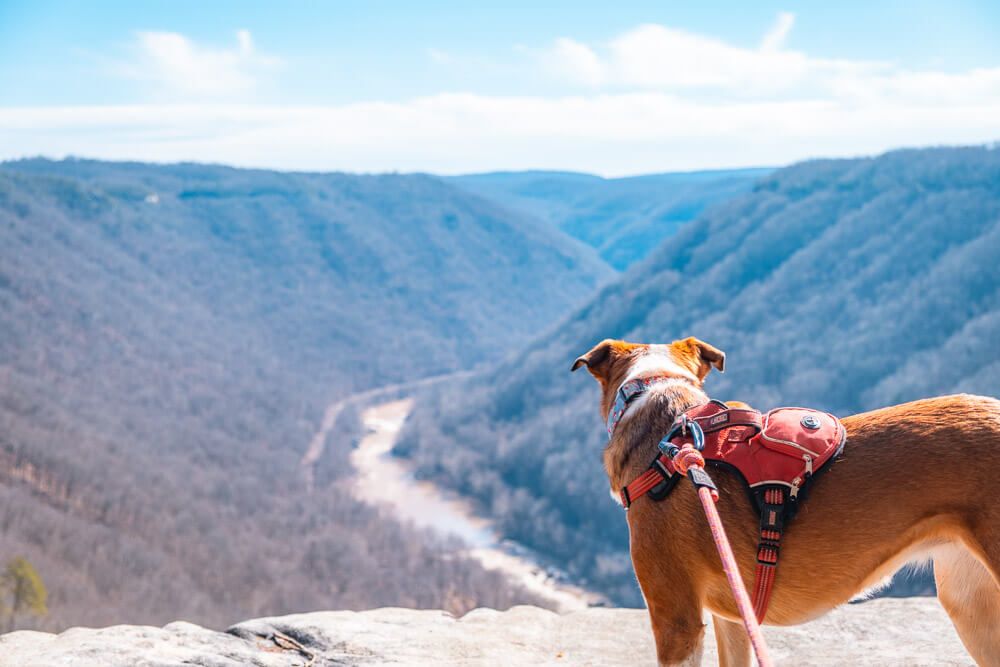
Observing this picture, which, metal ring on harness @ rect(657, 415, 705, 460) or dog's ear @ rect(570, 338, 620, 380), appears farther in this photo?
dog's ear @ rect(570, 338, 620, 380)

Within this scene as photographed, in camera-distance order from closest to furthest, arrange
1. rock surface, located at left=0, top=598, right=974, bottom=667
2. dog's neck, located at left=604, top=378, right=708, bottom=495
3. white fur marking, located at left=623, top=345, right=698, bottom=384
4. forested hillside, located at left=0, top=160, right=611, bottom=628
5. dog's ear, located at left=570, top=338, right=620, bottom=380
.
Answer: dog's neck, located at left=604, top=378, right=708, bottom=495, white fur marking, located at left=623, top=345, right=698, bottom=384, dog's ear, located at left=570, top=338, right=620, bottom=380, rock surface, located at left=0, top=598, right=974, bottom=667, forested hillside, located at left=0, top=160, right=611, bottom=628

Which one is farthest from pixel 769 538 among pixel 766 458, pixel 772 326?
pixel 772 326

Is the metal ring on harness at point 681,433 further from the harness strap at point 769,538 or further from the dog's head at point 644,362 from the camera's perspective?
the dog's head at point 644,362

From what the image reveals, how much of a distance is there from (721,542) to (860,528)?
115 cm

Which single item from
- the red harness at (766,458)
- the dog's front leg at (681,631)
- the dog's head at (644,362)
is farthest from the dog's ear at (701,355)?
the dog's front leg at (681,631)

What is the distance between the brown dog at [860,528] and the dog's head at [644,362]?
19.6 inches

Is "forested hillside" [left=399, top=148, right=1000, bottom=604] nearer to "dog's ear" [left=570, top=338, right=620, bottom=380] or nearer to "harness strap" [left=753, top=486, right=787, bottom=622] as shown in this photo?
"dog's ear" [left=570, top=338, right=620, bottom=380]

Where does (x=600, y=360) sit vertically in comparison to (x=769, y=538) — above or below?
above

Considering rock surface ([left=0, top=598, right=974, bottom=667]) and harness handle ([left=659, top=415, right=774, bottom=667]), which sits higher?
harness handle ([left=659, top=415, right=774, bottom=667])

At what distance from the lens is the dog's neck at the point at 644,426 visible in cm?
603

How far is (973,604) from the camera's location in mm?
5871

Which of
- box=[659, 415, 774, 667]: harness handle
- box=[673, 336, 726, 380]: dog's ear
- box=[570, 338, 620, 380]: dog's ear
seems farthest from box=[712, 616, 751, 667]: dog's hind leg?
box=[570, 338, 620, 380]: dog's ear

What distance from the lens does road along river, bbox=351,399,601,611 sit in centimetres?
8325

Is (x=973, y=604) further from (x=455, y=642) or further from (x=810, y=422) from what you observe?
(x=455, y=642)
